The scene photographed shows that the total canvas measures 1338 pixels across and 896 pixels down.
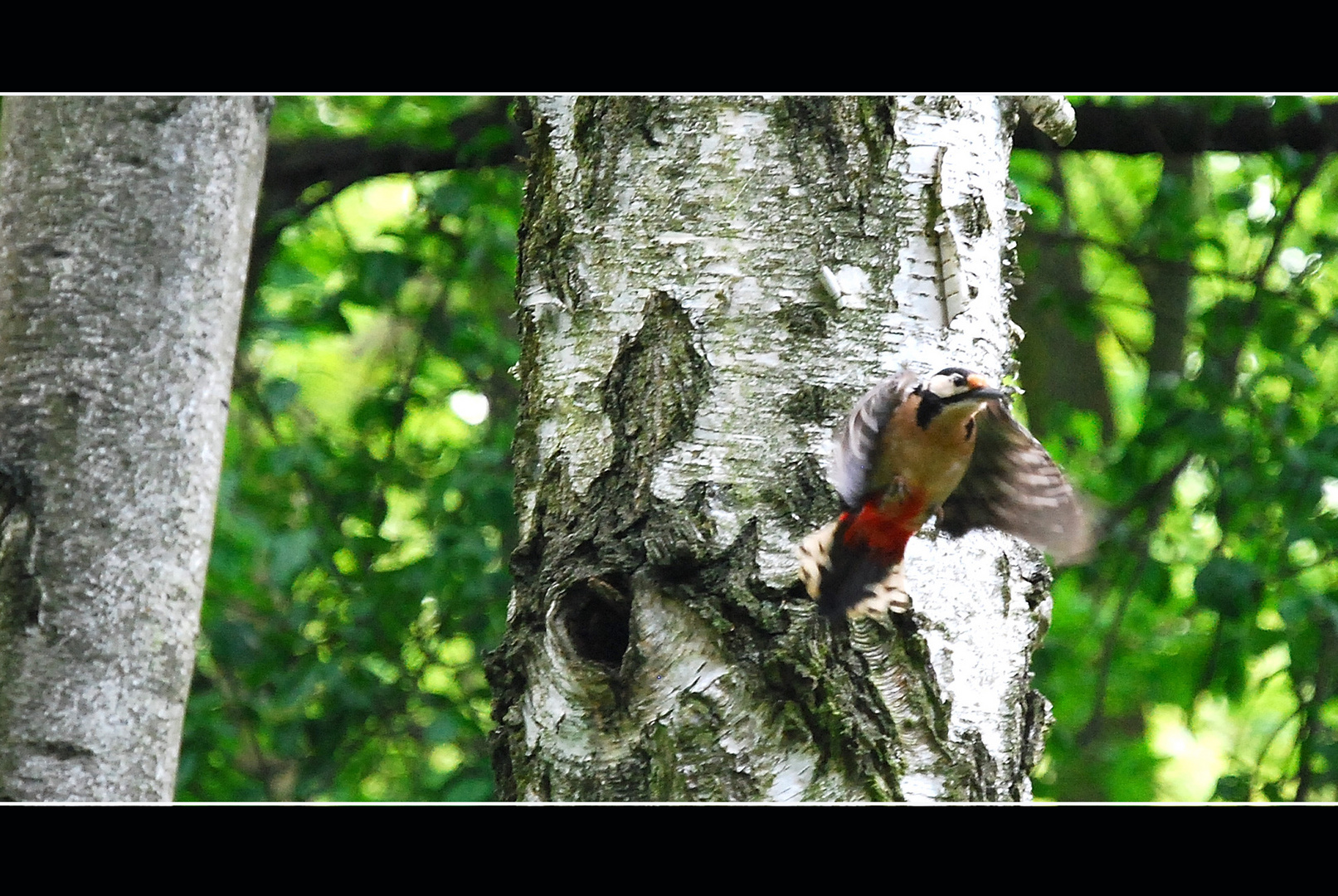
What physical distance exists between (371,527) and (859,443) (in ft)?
7.88

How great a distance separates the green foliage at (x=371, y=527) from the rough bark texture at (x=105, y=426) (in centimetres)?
119

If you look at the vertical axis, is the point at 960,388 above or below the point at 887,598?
above

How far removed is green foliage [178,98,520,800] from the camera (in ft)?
9.62

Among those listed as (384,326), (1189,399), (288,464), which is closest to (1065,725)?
(1189,399)

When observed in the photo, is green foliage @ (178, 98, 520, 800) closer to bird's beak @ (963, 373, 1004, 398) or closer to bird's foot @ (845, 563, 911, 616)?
bird's foot @ (845, 563, 911, 616)

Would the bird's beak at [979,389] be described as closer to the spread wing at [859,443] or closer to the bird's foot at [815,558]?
the spread wing at [859,443]

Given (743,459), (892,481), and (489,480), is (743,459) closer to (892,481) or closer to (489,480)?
(892,481)

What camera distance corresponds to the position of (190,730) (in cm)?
289

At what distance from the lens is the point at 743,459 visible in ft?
3.45

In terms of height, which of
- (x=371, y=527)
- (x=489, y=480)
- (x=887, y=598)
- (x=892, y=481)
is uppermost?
(x=489, y=480)

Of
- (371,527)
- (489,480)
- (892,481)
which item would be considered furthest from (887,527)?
(371,527)

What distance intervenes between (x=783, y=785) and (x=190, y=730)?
232cm

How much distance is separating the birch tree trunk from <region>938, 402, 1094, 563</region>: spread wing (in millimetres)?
25

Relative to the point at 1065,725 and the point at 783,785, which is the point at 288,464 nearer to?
the point at 783,785
